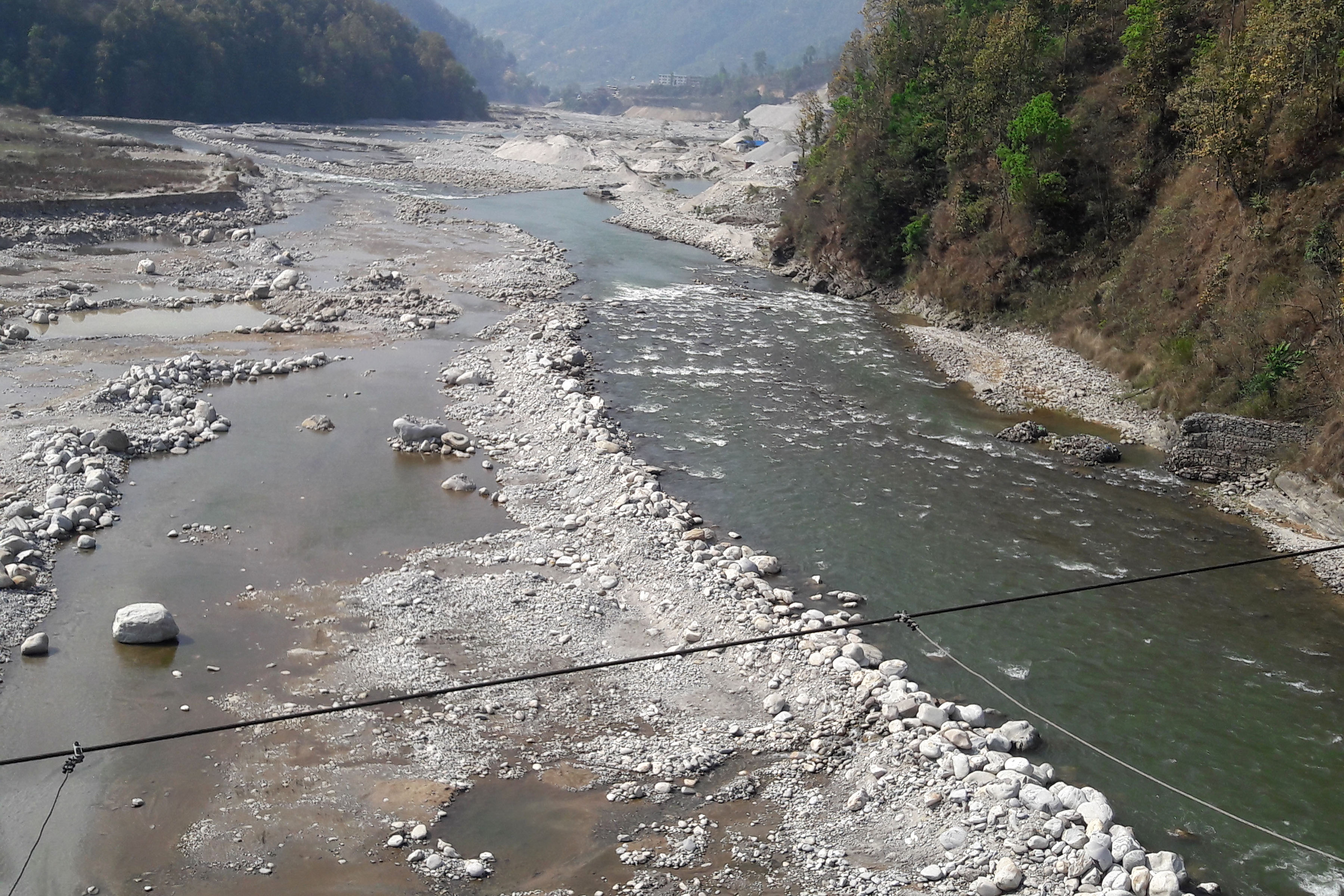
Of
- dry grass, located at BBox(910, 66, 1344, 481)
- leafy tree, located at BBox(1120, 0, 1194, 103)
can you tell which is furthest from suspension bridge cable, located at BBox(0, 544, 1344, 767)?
leafy tree, located at BBox(1120, 0, 1194, 103)

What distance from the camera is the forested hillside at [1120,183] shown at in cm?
2131

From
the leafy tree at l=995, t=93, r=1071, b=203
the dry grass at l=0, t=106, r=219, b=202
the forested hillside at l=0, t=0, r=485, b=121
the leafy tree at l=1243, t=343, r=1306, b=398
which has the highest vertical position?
the forested hillside at l=0, t=0, r=485, b=121

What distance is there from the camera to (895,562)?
16984mm

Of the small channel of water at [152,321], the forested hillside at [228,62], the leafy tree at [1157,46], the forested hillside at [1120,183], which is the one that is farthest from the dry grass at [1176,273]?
the forested hillside at [228,62]

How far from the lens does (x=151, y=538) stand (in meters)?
16.9

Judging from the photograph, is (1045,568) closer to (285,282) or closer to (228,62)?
(285,282)

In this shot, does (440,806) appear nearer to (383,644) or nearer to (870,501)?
(383,644)

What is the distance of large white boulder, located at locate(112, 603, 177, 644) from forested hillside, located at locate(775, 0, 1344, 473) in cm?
2027

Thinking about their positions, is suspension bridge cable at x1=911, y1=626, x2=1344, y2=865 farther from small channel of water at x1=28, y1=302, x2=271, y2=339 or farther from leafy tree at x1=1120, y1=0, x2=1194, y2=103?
small channel of water at x1=28, y1=302, x2=271, y2=339

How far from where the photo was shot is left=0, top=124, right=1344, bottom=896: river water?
39.3 feet

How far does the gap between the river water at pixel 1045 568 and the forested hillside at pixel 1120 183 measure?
385cm

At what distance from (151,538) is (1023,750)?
14.5m

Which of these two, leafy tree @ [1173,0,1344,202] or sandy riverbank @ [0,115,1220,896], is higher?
leafy tree @ [1173,0,1344,202]

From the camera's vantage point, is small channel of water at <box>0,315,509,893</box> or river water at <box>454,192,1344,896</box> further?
river water at <box>454,192,1344,896</box>
